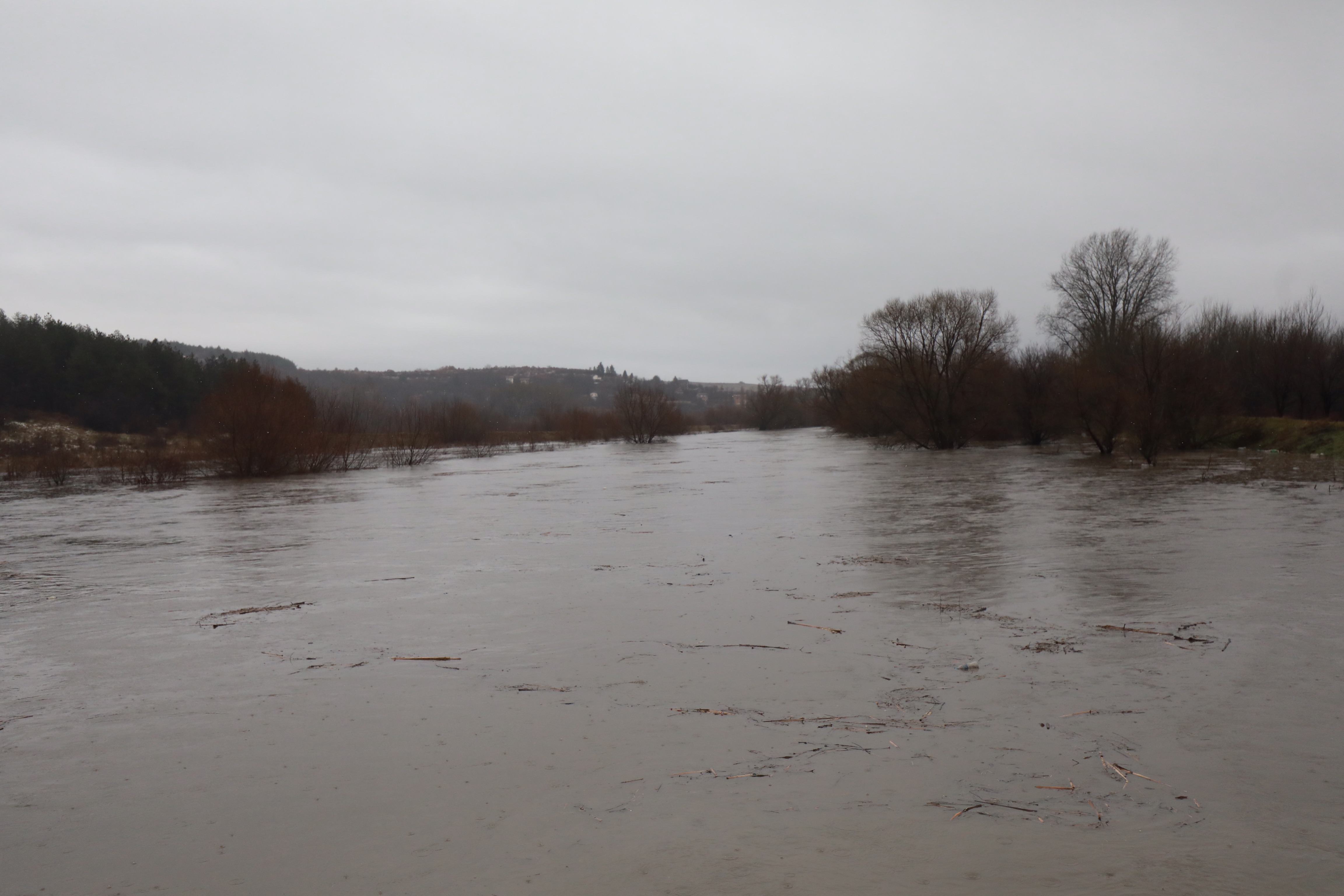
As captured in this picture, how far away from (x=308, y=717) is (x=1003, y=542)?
30.9 ft

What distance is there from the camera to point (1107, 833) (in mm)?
3600

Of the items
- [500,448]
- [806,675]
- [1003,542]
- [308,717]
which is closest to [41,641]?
[308,717]

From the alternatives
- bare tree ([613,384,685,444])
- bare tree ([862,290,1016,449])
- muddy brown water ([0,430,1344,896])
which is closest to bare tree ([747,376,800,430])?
bare tree ([613,384,685,444])

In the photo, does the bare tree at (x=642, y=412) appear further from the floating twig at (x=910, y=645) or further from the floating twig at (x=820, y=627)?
the floating twig at (x=910, y=645)

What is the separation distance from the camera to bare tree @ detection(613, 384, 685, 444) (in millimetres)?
68625

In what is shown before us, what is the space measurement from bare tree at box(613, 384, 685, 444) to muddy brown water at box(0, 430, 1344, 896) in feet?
186

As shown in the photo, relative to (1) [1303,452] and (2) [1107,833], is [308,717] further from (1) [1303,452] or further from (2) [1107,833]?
(1) [1303,452]

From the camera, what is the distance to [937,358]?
145 ft

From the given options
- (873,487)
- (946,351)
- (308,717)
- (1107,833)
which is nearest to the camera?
(1107,833)

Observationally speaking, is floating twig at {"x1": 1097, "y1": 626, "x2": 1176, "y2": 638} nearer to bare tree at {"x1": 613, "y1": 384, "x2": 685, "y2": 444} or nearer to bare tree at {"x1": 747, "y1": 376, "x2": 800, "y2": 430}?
bare tree at {"x1": 613, "y1": 384, "x2": 685, "y2": 444}

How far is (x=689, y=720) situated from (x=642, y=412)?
208 feet

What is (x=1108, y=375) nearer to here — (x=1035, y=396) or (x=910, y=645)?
(x=1035, y=396)

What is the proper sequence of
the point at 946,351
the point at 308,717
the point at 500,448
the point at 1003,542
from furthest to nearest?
the point at 500,448
the point at 946,351
the point at 1003,542
the point at 308,717

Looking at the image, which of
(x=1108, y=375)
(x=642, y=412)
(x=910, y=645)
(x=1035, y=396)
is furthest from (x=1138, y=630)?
(x=642, y=412)
